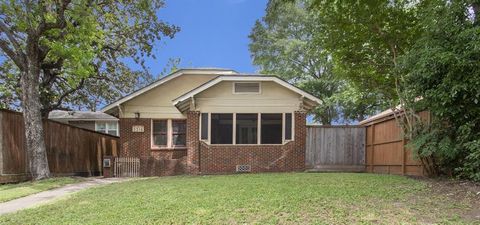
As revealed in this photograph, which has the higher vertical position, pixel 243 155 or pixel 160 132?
pixel 160 132

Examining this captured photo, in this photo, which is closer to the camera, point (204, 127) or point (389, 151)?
point (389, 151)

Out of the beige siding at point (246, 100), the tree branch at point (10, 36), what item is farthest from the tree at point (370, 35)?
the tree branch at point (10, 36)

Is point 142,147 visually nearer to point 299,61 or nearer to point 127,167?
point 127,167

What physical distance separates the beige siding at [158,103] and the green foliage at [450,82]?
1048 cm

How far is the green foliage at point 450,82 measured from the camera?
25.4ft

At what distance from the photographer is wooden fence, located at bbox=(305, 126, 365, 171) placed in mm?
15828

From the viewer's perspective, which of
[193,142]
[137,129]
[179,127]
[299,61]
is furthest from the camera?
[299,61]

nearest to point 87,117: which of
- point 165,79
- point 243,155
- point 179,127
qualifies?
point 165,79

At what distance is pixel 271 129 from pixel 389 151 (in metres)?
4.36

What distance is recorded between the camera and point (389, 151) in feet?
43.0

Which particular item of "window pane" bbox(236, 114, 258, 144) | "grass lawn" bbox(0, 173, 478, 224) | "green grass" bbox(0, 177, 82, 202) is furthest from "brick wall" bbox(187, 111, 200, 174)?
"grass lawn" bbox(0, 173, 478, 224)

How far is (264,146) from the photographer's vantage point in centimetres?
1484

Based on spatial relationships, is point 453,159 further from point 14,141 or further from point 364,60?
point 14,141

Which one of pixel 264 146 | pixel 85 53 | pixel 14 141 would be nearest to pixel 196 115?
pixel 264 146
